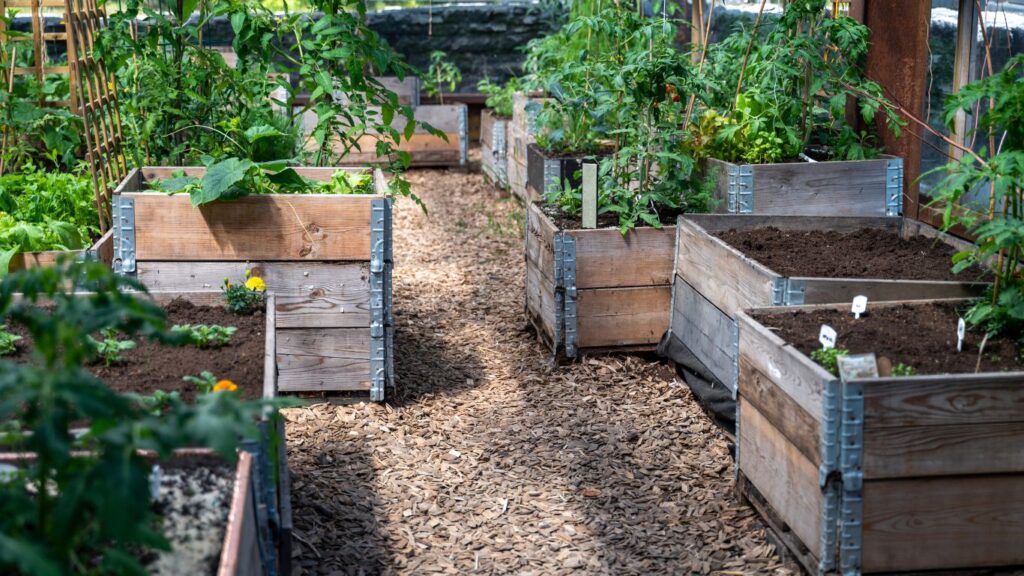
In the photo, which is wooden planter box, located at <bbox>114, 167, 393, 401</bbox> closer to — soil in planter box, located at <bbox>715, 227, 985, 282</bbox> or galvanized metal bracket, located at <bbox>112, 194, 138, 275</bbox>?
galvanized metal bracket, located at <bbox>112, 194, 138, 275</bbox>

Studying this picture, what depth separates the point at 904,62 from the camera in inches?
195

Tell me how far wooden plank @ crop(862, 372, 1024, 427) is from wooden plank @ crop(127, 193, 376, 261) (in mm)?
2121

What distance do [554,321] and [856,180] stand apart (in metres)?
1.47

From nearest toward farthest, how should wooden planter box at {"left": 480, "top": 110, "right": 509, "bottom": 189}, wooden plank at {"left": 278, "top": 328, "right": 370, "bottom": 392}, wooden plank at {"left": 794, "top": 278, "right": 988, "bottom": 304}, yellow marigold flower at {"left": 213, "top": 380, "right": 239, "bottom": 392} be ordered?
yellow marigold flower at {"left": 213, "top": 380, "right": 239, "bottom": 392} → wooden plank at {"left": 794, "top": 278, "right": 988, "bottom": 304} → wooden plank at {"left": 278, "top": 328, "right": 370, "bottom": 392} → wooden planter box at {"left": 480, "top": 110, "right": 509, "bottom": 189}

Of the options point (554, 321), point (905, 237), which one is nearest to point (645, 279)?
point (554, 321)

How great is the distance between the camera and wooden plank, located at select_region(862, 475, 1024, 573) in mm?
2793

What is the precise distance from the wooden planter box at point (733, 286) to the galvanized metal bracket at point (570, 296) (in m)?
0.44

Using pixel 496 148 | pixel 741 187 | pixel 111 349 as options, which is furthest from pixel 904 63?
pixel 496 148

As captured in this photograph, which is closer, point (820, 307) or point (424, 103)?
point (820, 307)

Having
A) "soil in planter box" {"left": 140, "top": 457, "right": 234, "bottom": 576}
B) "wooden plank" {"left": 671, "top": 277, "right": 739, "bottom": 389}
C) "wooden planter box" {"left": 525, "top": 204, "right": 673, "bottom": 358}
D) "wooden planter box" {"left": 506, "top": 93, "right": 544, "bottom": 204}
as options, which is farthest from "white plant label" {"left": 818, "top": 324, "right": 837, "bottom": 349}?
"wooden planter box" {"left": 506, "top": 93, "right": 544, "bottom": 204}

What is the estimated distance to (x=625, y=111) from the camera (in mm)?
4883

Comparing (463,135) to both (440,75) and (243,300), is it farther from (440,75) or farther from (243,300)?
(243,300)

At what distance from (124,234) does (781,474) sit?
2.52 meters

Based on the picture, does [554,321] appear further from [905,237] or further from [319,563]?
[319,563]
